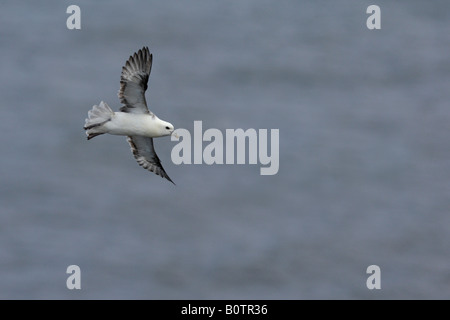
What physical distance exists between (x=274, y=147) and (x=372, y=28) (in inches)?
584

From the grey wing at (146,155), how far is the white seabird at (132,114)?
1497 mm

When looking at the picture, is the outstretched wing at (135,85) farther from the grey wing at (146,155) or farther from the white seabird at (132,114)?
the grey wing at (146,155)

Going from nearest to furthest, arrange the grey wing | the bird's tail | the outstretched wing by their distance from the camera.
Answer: the bird's tail < the outstretched wing < the grey wing

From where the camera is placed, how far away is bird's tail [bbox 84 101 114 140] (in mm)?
24938

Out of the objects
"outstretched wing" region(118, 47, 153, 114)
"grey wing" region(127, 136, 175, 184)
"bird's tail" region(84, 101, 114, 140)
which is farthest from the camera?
"grey wing" region(127, 136, 175, 184)

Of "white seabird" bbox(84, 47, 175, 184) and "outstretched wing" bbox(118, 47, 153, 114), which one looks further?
"outstretched wing" bbox(118, 47, 153, 114)

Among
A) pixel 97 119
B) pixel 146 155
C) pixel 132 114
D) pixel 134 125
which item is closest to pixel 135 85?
pixel 132 114

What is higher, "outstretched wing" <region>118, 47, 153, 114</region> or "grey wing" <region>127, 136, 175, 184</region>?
"outstretched wing" <region>118, 47, 153, 114</region>

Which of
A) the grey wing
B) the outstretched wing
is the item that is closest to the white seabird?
the outstretched wing

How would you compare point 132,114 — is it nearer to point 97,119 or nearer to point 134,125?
point 134,125

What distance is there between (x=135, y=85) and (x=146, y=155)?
2.64 metres

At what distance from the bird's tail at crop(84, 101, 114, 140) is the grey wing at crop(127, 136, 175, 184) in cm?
239

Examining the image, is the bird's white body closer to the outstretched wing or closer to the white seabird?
the white seabird
